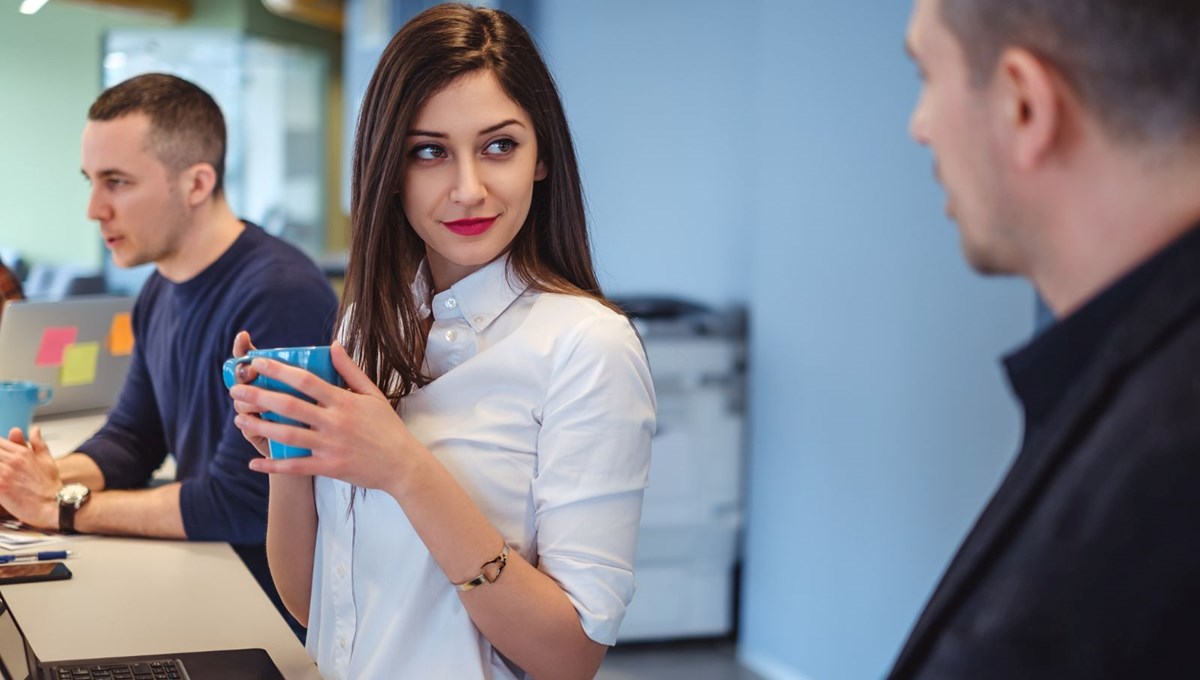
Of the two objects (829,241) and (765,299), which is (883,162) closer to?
(829,241)

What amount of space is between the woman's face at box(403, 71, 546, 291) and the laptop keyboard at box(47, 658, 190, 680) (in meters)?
0.53

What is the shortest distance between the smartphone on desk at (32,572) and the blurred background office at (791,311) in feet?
3.42

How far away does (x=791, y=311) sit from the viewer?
133 inches

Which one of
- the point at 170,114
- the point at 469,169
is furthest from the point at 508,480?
the point at 170,114

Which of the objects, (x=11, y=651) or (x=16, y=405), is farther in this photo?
(x=16, y=405)

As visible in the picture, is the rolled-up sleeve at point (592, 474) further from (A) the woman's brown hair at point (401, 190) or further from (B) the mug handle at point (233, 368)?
(B) the mug handle at point (233, 368)

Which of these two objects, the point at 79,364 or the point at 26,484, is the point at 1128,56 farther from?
the point at 79,364

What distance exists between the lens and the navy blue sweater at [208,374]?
6.21 feet

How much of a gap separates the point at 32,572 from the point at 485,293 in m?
0.82

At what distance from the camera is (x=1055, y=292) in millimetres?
719

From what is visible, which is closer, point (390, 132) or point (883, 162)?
point (390, 132)

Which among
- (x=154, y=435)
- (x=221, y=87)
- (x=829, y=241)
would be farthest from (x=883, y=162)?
(x=221, y=87)

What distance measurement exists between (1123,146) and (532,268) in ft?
2.72

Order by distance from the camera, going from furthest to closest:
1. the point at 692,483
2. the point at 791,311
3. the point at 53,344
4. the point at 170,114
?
the point at 692,483
the point at 791,311
the point at 53,344
the point at 170,114
